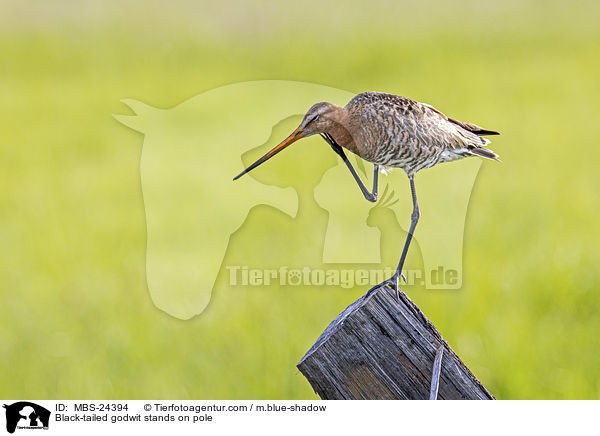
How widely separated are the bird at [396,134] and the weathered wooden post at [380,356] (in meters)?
0.10

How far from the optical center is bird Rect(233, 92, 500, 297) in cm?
153

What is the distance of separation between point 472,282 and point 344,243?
87 cm

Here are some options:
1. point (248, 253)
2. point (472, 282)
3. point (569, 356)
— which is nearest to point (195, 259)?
point (248, 253)

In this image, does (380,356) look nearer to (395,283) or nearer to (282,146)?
(395,283)

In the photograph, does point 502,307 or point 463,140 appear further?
point 502,307

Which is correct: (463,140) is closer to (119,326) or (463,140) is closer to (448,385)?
(448,385)

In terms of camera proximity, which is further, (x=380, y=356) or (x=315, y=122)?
(x=380, y=356)

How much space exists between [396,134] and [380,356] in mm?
502

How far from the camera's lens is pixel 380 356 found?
1553mm

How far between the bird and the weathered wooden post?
0.10 metres

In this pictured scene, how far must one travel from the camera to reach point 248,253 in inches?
158
